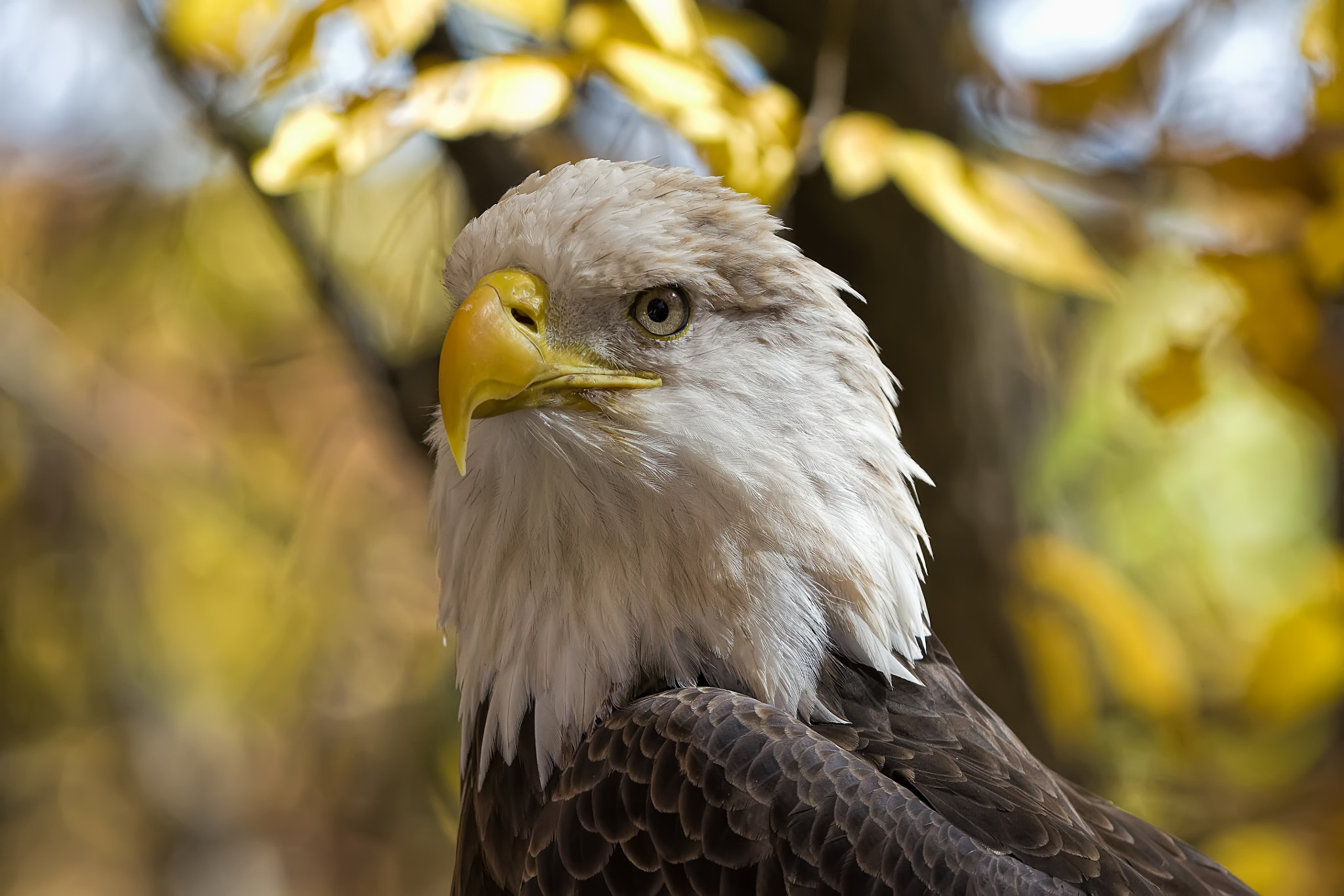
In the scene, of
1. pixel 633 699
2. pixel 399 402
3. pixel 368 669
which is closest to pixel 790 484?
pixel 633 699

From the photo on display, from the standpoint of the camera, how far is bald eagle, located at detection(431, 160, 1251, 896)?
1588 mm

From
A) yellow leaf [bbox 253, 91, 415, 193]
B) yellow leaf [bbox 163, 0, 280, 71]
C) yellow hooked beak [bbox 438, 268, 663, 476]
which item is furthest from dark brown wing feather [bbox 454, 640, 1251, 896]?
yellow leaf [bbox 163, 0, 280, 71]

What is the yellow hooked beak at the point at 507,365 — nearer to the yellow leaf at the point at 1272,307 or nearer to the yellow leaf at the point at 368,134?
the yellow leaf at the point at 368,134

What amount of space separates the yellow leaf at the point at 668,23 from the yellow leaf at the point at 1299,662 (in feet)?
6.76

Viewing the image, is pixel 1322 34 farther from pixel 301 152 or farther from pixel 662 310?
pixel 301 152

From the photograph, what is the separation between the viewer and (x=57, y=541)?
6043 mm

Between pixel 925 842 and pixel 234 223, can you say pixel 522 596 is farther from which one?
pixel 234 223

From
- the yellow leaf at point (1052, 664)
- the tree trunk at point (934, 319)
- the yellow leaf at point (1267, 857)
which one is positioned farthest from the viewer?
the yellow leaf at point (1267, 857)

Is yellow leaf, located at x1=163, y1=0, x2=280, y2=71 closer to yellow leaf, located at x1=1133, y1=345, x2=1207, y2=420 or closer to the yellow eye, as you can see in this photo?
the yellow eye

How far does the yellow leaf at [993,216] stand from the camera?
6.20 feet

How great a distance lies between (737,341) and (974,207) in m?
0.53

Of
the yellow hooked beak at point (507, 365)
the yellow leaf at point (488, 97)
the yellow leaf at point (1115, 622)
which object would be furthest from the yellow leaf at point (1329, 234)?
the yellow leaf at point (488, 97)

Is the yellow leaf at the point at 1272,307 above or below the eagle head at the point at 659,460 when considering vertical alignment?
above

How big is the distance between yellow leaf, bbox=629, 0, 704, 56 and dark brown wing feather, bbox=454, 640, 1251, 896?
44.1 inches
